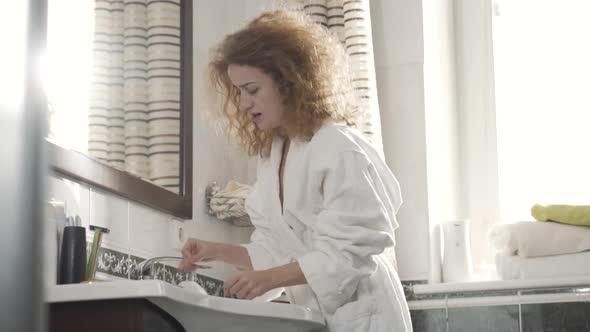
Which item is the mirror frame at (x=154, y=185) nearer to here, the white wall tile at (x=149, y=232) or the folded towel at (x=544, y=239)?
the white wall tile at (x=149, y=232)

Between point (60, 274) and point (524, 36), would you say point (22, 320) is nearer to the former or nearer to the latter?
point (60, 274)

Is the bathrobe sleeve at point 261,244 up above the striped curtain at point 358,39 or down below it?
below

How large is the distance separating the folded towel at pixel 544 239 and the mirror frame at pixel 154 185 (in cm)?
96

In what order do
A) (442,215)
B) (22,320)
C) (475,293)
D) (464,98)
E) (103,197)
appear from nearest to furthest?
(22,320)
(103,197)
(475,293)
(442,215)
(464,98)

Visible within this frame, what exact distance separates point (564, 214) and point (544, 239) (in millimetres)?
96

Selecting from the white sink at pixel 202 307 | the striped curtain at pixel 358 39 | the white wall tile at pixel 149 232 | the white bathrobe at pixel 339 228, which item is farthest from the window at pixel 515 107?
the white sink at pixel 202 307

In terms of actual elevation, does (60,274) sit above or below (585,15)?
below

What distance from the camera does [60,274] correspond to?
1499mm

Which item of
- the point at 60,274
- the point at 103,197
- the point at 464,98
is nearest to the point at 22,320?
the point at 60,274

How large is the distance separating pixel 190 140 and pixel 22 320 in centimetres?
215

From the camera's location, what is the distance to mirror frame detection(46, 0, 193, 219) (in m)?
1.64

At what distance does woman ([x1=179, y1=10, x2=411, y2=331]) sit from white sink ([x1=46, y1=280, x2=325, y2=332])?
0.06 metres

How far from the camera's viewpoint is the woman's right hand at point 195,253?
172 centimetres

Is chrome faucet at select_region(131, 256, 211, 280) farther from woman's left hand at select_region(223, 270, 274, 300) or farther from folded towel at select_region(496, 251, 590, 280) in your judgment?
folded towel at select_region(496, 251, 590, 280)
